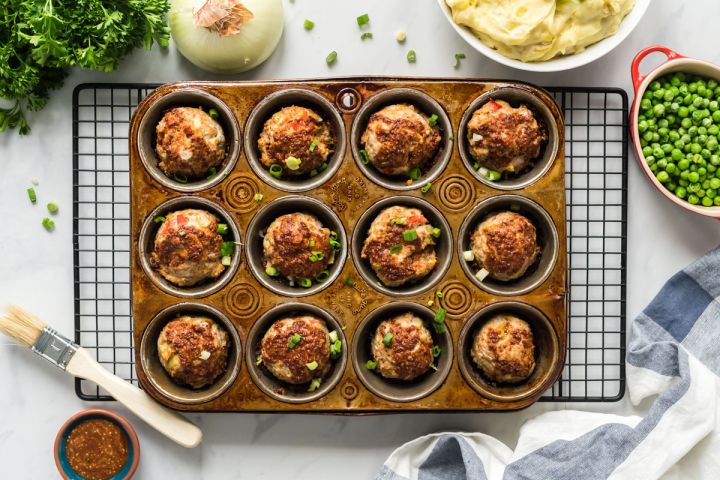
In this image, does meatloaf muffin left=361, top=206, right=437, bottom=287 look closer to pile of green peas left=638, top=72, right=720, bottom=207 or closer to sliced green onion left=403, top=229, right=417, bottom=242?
sliced green onion left=403, top=229, right=417, bottom=242

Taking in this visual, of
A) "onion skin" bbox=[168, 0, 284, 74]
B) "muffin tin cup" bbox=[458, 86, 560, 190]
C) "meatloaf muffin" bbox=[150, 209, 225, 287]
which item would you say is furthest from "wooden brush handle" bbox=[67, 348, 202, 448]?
"muffin tin cup" bbox=[458, 86, 560, 190]

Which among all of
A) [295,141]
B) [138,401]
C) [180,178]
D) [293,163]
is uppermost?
[295,141]

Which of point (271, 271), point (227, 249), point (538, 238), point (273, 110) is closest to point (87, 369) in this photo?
point (227, 249)

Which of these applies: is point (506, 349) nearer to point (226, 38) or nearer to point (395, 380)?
point (395, 380)

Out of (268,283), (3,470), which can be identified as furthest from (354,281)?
(3,470)

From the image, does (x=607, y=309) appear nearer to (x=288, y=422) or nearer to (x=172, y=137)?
(x=288, y=422)

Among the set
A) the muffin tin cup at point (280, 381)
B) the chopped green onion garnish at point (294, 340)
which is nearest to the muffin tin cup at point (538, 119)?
the muffin tin cup at point (280, 381)

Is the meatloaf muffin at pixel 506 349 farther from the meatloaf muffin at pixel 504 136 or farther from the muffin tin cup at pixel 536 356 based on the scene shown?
the meatloaf muffin at pixel 504 136
